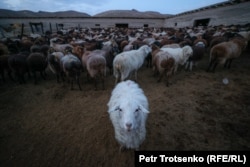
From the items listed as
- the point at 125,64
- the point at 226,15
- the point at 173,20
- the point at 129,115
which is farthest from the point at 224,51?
the point at 173,20

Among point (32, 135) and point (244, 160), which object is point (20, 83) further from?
point (244, 160)

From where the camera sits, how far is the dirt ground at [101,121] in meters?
3.40

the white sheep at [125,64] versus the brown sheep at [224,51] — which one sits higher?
the brown sheep at [224,51]

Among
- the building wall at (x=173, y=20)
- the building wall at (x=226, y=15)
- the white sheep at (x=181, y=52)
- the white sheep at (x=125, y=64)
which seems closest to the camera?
the white sheep at (x=125, y=64)

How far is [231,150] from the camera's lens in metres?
3.31

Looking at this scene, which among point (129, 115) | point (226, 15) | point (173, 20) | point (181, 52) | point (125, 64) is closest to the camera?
point (129, 115)

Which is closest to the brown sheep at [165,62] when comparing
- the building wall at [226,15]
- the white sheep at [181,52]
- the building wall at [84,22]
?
the white sheep at [181,52]

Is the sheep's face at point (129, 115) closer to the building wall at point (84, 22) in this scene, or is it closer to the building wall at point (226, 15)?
the building wall at point (226, 15)

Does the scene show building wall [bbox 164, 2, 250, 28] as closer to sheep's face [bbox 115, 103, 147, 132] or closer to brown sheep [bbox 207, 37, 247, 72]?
brown sheep [bbox 207, 37, 247, 72]

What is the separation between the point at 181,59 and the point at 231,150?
16.3ft

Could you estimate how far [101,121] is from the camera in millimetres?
4465

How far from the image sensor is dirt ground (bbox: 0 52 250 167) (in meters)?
3.40

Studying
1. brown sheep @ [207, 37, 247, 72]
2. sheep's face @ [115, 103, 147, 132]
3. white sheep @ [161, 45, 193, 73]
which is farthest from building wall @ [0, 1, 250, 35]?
sheep's face @ [115, 103, 147, 132]

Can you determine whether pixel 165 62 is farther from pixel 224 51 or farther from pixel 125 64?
pixel 224 51
